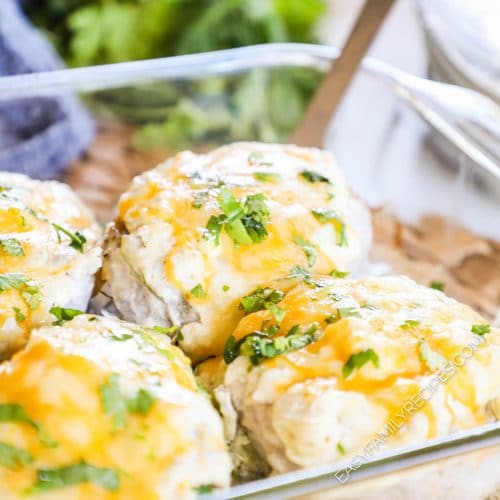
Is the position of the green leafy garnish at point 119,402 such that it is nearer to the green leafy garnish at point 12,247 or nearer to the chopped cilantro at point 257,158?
the green leafy garnish at point 12,247

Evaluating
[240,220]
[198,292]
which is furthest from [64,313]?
[240,220]

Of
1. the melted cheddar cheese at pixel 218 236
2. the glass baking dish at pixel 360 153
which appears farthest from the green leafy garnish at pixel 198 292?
the glass baking dish at pixel 360 153

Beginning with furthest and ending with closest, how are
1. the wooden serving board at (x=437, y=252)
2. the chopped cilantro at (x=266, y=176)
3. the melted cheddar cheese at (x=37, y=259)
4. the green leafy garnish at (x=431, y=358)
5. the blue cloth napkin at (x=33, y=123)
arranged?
the blue cloth napkin at (x=33, y=123), the wooden serving board at (x=437, y=252), the chopped cilantro at (x=266, y=176), the melted cheddar cheese at (x=37, y=259), the green leafy garnish at (x=431, y=358)

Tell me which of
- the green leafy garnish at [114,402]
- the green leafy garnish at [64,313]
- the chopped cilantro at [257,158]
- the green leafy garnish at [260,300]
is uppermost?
the chopped cilantro at [257,158]

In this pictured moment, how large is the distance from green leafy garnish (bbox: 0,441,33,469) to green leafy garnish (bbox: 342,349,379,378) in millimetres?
368

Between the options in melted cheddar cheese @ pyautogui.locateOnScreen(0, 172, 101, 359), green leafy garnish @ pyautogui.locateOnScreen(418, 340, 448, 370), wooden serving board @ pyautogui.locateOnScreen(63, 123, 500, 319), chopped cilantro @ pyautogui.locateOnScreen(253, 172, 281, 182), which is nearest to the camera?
green leafy garnish @ pyautogui.locateOnScreen(418, 340, 448, 370)

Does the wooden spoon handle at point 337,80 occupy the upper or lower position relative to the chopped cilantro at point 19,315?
upper

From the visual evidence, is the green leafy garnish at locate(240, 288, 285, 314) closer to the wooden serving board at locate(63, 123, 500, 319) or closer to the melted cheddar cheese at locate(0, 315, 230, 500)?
the melted cheddar cheese at locate(0, 315, 230, 500)

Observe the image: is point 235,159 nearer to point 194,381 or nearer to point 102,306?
point 102,306

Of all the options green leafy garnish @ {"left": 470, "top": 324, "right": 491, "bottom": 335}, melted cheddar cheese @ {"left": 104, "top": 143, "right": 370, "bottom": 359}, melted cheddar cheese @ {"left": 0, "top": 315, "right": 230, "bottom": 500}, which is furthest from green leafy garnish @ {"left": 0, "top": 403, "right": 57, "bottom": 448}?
green leafy garnish @ {"left": 470, "top": 324, "right": 491, "bottom": 335}

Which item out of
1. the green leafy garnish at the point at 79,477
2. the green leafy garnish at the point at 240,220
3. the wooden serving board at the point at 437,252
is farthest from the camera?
the wooden serving board at the point at 437,252

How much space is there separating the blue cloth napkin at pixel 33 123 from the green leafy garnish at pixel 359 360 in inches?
45.8

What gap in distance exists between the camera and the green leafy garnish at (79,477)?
2.80ft

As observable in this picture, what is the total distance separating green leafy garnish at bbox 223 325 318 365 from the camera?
3.23 ft
